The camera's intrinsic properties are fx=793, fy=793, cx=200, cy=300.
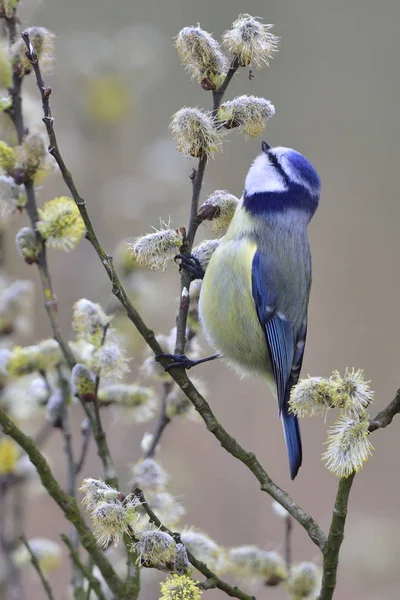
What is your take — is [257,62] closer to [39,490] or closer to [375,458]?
[39,490]

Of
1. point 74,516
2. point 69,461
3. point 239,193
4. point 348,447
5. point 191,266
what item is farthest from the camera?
point 239,193

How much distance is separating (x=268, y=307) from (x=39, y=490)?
0.65 metres

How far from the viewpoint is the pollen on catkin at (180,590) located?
3.09 ft

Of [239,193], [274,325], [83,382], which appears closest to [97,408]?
[83,382]

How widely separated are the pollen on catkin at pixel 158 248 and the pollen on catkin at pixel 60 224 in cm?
14

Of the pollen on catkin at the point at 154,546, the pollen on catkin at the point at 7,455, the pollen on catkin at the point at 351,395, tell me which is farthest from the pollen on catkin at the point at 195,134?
the pollen on catkin at the point at 7,455

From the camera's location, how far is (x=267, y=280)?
1.66 meters

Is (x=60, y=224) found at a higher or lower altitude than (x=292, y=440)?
higher

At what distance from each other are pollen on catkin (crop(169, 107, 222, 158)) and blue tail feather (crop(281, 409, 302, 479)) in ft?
1.87

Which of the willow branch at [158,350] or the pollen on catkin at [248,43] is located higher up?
the pollen on catkin at [248,43]

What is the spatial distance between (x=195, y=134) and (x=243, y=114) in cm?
10

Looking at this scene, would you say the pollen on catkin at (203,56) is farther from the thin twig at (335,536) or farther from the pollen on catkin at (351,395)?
the thin twig at (335,536)

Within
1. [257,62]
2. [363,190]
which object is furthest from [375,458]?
[257,62]

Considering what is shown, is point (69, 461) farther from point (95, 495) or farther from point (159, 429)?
point (95, 495)
